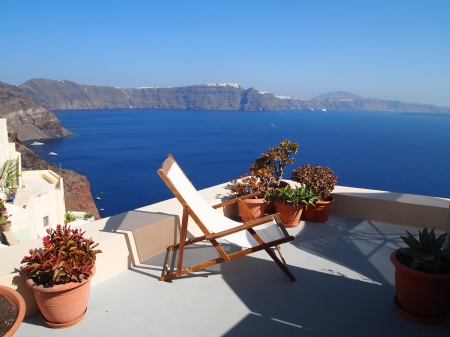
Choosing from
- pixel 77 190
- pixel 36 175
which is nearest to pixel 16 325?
pixel 36 175

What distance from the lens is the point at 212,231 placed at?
2.73 m

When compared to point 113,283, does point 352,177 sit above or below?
below

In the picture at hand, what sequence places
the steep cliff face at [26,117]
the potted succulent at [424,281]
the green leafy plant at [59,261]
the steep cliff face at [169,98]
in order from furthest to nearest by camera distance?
the steep cliff face at [169,98] < the steep cliff face at [26,117] < the potted succulent at [424,281] < the green leafy plant at [59,261]

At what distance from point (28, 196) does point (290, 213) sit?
71.6 ft

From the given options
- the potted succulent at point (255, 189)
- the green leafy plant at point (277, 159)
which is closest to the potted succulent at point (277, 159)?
the green leafy plant at point (277, 159)

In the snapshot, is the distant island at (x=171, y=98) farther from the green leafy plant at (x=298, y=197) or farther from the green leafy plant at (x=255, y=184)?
the green leafy plant at (x=298, y=197)

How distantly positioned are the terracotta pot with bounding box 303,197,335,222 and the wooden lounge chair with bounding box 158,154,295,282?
3.70 ft

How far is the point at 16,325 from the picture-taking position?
174 centimetres

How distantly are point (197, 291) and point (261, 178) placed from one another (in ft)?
6.73

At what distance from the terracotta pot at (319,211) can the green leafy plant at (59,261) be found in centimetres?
275

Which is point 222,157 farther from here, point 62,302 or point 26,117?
point 62,302

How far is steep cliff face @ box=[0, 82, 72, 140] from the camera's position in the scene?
72750 millimetres

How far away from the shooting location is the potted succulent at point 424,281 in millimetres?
2107

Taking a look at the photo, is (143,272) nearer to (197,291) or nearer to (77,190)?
(197,291)
